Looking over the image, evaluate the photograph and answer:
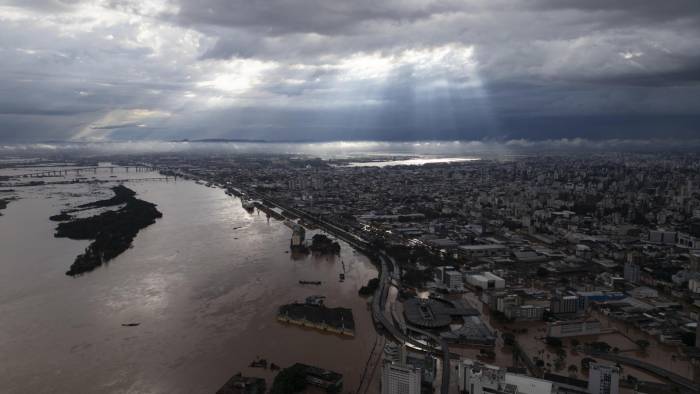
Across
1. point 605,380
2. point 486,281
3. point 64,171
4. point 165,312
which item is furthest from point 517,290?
point 64,171

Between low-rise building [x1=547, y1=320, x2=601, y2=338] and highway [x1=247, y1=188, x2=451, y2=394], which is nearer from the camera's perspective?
highway [x1=247, y1=188, x2=451, y2=394]

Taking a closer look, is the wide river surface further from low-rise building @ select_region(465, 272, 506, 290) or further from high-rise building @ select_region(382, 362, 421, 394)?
low-rise building @ select_region(465, 272, 506, 290)

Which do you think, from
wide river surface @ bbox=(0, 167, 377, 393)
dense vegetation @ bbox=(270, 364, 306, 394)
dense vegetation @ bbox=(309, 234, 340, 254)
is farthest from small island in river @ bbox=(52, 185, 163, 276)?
dense vegetation @ bbox=(270, 364, 306, 394)

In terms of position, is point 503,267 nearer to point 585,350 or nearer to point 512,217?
point 585,350

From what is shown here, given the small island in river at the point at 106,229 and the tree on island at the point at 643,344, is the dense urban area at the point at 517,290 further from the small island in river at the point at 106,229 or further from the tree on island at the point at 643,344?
the small island in river at the point at 106,229

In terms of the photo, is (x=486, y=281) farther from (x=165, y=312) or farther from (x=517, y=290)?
(x=165, y=312)
